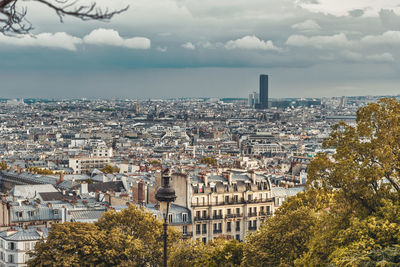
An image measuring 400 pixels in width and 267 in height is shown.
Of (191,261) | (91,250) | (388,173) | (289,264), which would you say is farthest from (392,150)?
(91,250)

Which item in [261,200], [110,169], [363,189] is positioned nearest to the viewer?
[363,189]

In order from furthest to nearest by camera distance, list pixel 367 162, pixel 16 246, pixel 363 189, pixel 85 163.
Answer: pixel 85 163 < pixel 16 246 < pixel 367 162 < pixel 363 189

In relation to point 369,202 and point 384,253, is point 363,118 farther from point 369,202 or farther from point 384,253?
point 384,253

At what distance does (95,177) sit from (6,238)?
59179 millimetres

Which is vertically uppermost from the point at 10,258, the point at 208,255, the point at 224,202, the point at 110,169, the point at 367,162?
the point at 367,162

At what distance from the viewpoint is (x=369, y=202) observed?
2762cm

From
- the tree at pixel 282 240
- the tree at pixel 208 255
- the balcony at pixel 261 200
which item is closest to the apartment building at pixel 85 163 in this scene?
the balcony at pixel 261 200

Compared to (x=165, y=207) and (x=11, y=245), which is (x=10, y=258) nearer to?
(x=11, y=245)

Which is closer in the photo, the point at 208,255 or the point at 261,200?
the point at 208,255

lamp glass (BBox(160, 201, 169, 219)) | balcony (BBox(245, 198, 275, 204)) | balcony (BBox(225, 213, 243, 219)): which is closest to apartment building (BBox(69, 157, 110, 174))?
balcony (BBox(245, 198, 275, 204))

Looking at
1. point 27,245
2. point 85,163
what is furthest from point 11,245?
point 85,163

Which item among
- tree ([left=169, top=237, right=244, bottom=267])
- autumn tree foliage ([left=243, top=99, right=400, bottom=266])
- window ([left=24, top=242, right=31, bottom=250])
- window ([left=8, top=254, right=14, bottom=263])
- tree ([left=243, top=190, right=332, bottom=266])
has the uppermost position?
autumn tree foliage ([left=243, top=99, right=400, bottom=266])

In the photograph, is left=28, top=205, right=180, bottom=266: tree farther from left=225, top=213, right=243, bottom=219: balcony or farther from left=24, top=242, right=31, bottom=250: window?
left=225, top=213, right=243, bottom=219: balcony

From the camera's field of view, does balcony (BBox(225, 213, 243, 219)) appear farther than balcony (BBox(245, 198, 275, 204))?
No
